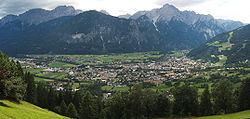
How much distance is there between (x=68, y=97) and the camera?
8838cm

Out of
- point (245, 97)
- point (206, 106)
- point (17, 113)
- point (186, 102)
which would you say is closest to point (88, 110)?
point (186, 102)

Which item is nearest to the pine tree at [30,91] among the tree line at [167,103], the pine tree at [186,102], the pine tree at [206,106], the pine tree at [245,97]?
the tree line at [167,103]

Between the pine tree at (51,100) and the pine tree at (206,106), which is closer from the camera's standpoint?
the pine tree at (206,106)

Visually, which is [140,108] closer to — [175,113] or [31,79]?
[175,113]

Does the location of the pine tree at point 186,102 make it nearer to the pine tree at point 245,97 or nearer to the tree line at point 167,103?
the tree line at point 167,103

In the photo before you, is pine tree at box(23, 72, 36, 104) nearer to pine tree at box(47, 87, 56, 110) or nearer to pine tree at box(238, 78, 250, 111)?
pine tree at box(47, 87, 56, 110)

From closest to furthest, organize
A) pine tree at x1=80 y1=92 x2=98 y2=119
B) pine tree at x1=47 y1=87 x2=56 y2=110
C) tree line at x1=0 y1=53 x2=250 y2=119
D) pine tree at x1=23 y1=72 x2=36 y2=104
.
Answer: tree line at x1=0 y1=53 x2=250 y2=119 → pine tree at x1=80 y1=92 x2=98 y2=119 → pine tree at x1=23 y1=72 x2=36 y2=104 → pine tree at x1=47 y1=87 x2=56 y2=110

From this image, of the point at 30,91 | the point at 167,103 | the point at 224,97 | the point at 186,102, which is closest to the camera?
the point at 224,97

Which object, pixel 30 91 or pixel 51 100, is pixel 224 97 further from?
pixel 30 91

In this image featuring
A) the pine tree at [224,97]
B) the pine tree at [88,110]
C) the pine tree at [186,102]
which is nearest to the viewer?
the pine tree at [224,97]

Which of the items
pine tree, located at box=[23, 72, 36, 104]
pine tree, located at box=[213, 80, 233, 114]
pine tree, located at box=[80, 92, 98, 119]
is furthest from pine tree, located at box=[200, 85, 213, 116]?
pine tree, located at box=[23, 72, 36, 104]

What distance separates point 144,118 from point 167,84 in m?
83.6

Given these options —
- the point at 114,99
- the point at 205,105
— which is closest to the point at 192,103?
the point at 205,105

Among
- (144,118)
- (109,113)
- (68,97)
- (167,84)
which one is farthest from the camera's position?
(167,84)
